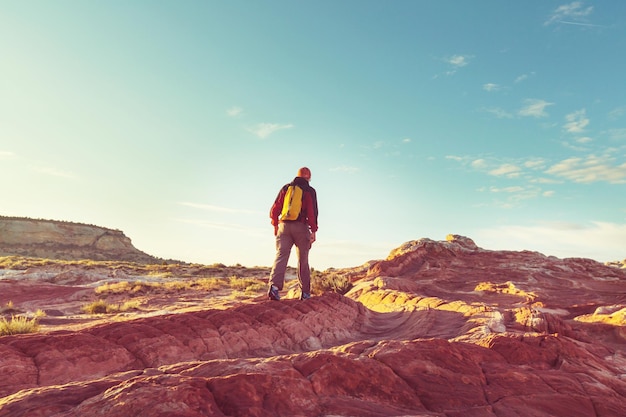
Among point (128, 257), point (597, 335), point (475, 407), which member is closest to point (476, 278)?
point (597, 335)

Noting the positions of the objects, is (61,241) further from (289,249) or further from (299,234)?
(299,234)

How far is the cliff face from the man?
209ft

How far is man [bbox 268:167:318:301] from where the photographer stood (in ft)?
30.3

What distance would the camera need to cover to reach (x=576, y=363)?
5.10 metres

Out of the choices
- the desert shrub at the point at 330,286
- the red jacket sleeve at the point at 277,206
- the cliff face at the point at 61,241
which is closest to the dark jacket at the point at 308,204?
the red jacket sleeve at the point at 277,206

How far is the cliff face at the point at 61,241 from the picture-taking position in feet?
214

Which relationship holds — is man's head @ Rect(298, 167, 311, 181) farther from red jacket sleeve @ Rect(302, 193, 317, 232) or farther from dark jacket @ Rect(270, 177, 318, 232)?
red jacket sleeve @ Rect(302, 193, 317, 232)

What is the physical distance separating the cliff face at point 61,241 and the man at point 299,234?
63.7 metres

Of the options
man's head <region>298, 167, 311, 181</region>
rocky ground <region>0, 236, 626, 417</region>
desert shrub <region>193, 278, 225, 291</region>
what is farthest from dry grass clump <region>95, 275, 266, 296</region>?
man's head <region>298, 167, 311, 181</region>

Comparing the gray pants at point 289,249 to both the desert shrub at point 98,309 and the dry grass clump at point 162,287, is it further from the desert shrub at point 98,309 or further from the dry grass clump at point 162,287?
the dry grass clump at point 162,287

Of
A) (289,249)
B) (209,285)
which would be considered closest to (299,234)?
(289,249)

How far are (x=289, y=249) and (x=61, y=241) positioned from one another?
7278 cm

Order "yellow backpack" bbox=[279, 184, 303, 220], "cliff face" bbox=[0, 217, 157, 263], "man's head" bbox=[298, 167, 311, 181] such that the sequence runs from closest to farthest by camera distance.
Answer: "yellow backpack" bbox=[279, 184, 303, 220] < "man's head" bbox=[298, 167, 311, 181] < "cliff face" bbox=[0, 217, 157, 263]

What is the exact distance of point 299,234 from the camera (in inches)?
366
